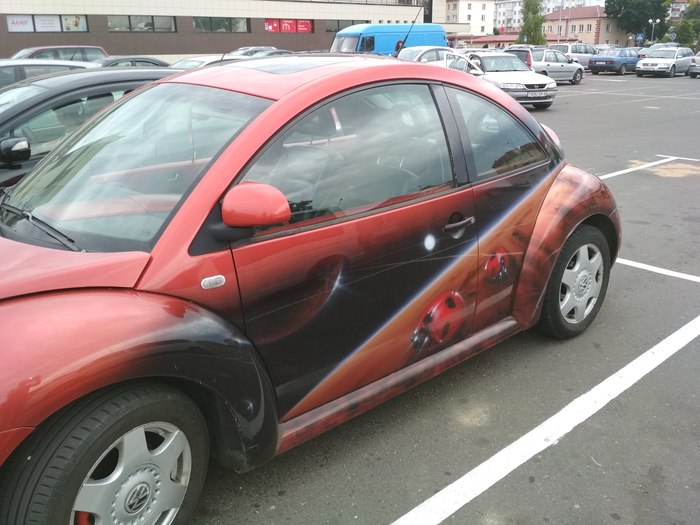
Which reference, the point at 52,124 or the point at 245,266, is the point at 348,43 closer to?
the point at 52,124

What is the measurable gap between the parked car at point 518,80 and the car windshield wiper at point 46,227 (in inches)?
580

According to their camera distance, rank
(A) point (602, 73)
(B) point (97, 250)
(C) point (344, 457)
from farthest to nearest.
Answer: (A) point (602, 73) < (C) point (344, 457) < (B) point (97, 250)

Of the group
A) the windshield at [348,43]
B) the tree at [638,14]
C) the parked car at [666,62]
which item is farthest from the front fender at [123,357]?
the tree at [638,14]

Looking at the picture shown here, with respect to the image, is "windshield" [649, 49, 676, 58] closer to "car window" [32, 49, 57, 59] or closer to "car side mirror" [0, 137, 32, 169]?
"car window" [32, 49, 57, 59]

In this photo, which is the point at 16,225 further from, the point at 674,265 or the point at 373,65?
the point at 674,265

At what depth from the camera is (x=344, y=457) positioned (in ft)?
9.04

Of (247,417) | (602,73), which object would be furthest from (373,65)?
(602,73)

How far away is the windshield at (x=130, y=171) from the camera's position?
7.28 ft

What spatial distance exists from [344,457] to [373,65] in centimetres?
177

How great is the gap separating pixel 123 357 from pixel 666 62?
113 ft

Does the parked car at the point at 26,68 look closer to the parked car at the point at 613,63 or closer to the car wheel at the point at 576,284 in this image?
the car wheel at the point at 576,284

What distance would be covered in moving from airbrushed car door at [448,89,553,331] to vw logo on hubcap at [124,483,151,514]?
69.5 inches

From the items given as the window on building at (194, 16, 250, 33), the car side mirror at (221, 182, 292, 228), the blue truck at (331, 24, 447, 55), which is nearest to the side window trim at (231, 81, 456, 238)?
the car side mirror at (221, 182, 292, 228)

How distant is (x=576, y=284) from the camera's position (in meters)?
3.67
